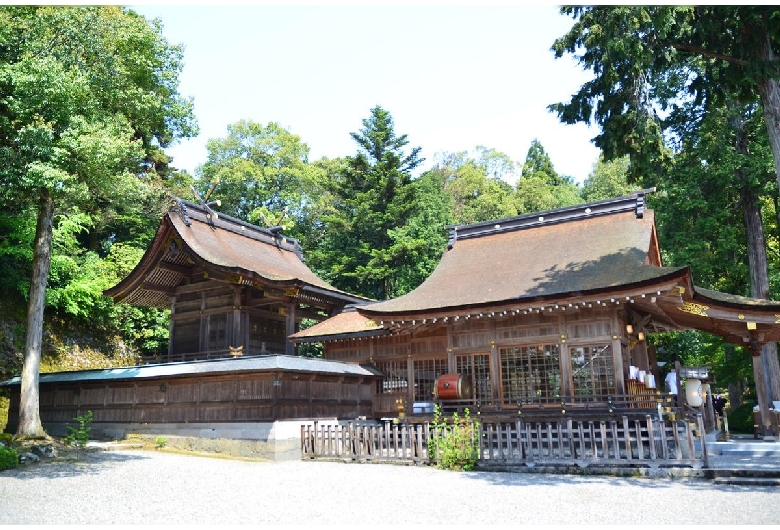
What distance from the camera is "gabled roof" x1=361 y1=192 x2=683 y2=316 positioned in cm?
1630

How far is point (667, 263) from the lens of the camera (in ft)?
93.9

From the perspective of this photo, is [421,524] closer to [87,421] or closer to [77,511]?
[77,511]

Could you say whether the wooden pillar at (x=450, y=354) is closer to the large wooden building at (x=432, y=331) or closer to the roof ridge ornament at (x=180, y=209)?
the large wooden building at (x=432, y=331)

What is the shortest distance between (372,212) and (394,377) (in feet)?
58.7

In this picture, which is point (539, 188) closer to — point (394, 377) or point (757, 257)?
point (757, 257)

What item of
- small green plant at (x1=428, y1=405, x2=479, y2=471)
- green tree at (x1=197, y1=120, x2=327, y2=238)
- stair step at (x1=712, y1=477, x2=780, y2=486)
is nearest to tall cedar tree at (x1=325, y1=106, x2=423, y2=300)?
green tree at (x1=197, y1=120, x2=327, y2=238)

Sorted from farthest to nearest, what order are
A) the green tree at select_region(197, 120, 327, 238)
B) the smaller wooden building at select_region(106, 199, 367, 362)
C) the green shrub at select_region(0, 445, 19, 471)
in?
the green tree at select_region(197, 120, 327, 238), the smaller wooden building at select_region(106, 199, 367, 362), the green shrub at select_region(0, 445, 19, 471)

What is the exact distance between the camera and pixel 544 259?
63.0 feet

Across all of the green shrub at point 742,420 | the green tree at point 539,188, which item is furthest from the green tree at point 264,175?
the green shrub at point 742,420

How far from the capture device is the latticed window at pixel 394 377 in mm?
20156

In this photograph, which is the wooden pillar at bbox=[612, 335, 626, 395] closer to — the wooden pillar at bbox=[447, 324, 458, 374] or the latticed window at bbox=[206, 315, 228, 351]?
the wooden pillar at bbox=[447, 324, 458, 374]

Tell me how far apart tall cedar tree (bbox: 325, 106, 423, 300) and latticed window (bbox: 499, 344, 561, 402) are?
17.5 m

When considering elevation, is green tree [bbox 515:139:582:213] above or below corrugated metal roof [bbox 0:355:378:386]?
above

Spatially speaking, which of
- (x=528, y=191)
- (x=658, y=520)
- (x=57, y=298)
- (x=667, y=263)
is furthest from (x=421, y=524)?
(x=528, y=191)
